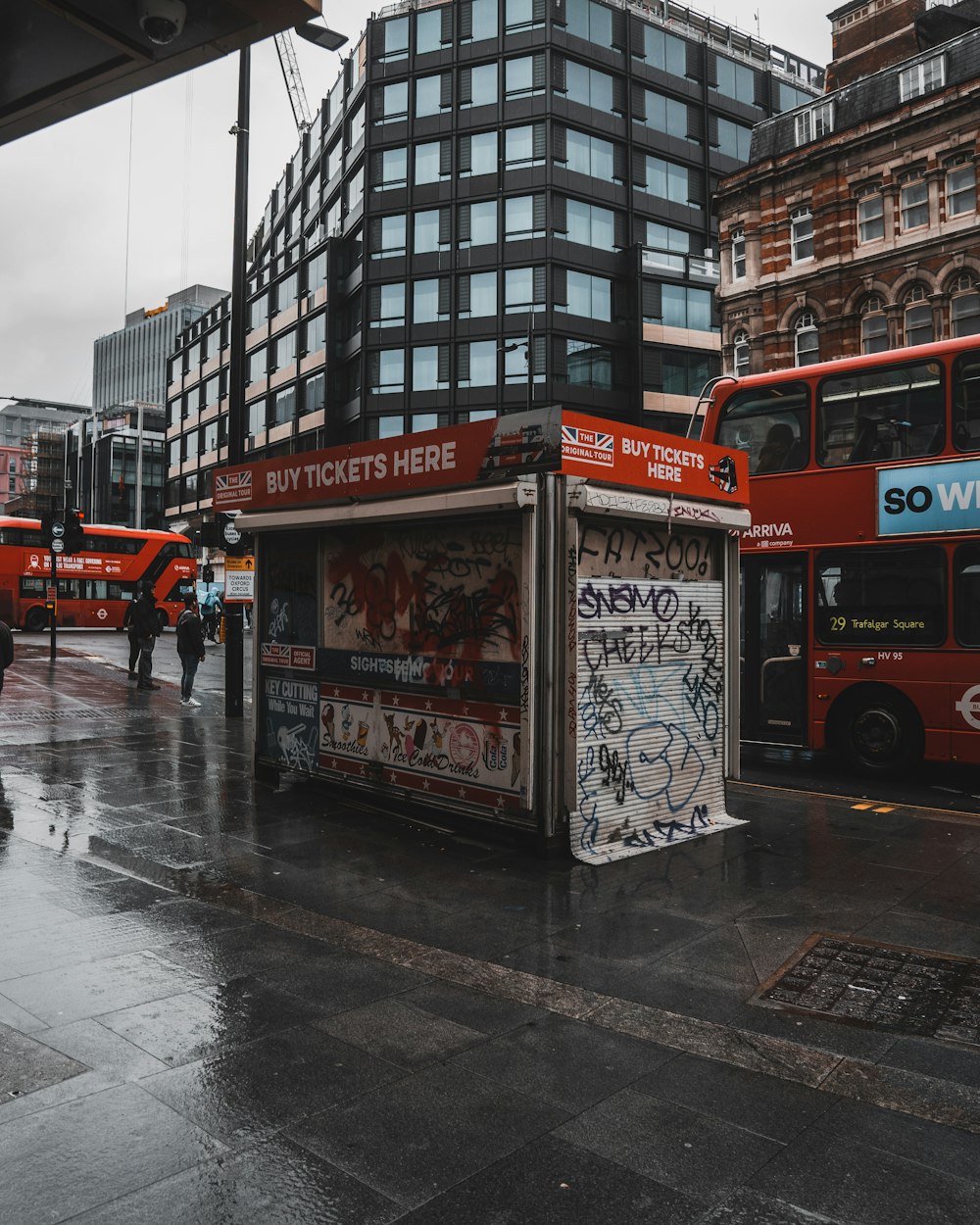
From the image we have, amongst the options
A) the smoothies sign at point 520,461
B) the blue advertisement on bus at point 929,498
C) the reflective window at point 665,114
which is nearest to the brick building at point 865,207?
the reflective window at point 665,114

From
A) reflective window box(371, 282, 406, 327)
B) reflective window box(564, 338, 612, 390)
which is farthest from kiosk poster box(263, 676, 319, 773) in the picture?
reflective window box(371, 282, 406, 327)

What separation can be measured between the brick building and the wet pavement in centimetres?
2746

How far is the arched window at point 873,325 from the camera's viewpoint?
31.0 meters

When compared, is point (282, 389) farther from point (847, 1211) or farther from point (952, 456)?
point (847, 1211)

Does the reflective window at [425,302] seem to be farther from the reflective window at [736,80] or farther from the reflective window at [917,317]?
the reflective window at [917,317]

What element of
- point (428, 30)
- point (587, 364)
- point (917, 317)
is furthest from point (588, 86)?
point (917, 317)

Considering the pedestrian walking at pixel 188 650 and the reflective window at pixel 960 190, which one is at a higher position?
the reflective window at pixel 960 190

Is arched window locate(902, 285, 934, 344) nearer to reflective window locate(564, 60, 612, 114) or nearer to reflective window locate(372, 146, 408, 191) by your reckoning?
reflective window locate(564, 60, 612, 114)

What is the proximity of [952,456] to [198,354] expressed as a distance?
69.6m

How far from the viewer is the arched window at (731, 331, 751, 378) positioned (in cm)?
3506

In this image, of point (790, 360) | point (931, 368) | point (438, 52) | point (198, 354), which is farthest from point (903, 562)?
point (198, 354)

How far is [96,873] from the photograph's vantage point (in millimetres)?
6230

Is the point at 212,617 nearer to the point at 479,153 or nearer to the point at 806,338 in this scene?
the point at 806,338

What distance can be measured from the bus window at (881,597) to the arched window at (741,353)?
26.3 metres
